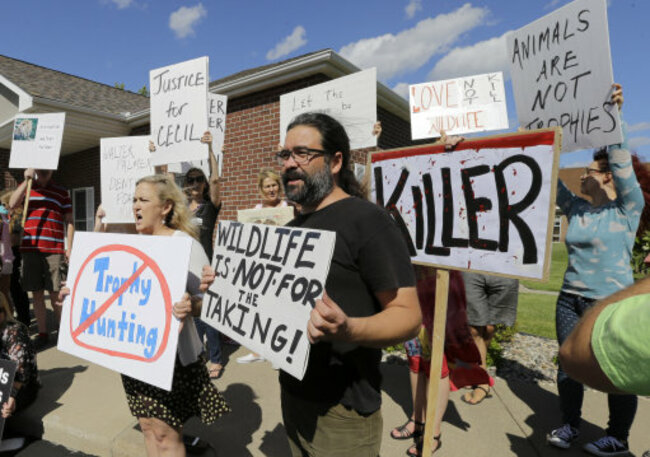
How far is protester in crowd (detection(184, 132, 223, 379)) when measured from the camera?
350 centimetres

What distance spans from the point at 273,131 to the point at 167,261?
17.1 feet

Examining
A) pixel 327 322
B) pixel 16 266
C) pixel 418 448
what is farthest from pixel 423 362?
pixel 16 266

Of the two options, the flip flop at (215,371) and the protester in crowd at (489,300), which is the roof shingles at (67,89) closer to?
the flip flop at (215,371)

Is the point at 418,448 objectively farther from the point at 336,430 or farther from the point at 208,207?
the point at 208,207

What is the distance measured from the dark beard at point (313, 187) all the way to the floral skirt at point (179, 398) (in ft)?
3.93

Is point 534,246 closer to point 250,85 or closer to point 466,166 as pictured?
point 466,166

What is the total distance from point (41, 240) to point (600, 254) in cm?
563

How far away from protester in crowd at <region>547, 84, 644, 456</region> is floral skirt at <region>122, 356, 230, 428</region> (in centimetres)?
214

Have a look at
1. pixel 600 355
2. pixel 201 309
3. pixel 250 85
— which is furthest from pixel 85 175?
pixel 600 355

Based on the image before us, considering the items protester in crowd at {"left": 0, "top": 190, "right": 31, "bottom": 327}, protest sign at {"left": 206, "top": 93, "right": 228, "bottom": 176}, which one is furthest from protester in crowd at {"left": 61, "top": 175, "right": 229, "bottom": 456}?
protester in crowd at {"left": 0, "top": 190, "right": 31, "bottom": 327}

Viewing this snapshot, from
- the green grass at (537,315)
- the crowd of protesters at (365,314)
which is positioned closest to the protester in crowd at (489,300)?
the crowd of protesters at (365,314)

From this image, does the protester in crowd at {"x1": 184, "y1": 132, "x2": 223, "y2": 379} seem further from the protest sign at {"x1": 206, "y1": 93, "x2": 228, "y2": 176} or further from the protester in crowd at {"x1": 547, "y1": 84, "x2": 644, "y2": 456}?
the protester in crowd at {"x1": 547, "y1": 84, "x2": 644, "y2": 456}

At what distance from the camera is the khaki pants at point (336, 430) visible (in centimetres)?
142

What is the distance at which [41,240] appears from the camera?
15.2 ft
